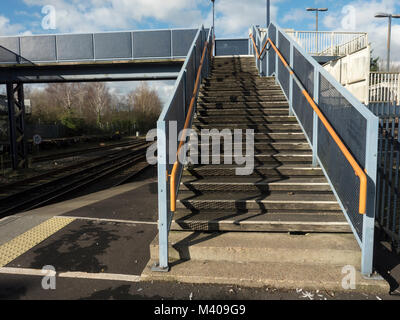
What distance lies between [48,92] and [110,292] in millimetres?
80059

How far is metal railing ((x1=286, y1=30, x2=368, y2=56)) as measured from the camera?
1534 cm

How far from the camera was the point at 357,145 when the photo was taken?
3551mm

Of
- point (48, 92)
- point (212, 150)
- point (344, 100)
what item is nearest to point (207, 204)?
point (212, 150)

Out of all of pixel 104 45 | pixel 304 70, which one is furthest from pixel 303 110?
pixel 104 45

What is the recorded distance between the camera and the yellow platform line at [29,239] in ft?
13.7

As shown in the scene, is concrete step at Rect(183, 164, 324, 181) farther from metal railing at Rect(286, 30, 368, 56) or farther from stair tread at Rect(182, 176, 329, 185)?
metal railing at Rect(286, 30, 368, 56)

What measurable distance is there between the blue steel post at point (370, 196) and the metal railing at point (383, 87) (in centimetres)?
1245

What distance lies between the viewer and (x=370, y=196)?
3195mm

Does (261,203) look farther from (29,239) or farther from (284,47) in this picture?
(284,47)

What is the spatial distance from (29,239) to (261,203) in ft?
12.2

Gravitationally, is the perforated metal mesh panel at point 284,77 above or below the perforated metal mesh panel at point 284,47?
Answer: below

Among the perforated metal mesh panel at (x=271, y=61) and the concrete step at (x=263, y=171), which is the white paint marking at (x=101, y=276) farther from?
the perforated metal mesh panel at (x=271, y=61)

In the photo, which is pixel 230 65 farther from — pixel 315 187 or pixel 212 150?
pixel 315 187

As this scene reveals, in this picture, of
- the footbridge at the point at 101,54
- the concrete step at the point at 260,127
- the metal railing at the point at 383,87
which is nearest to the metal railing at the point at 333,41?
the metal railing at the point at 383,87
